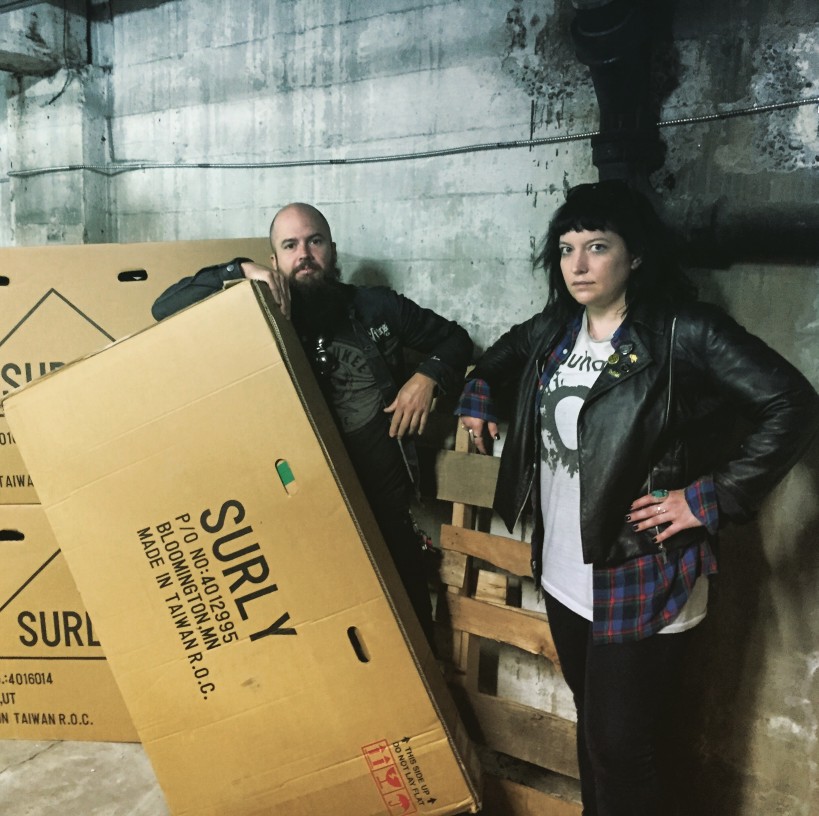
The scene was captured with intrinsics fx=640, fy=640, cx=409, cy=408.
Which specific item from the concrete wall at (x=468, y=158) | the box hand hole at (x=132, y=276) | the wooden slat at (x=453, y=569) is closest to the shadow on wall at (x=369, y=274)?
the concrete wall at (x=468, y=158)

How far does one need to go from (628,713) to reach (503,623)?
579 millimetres

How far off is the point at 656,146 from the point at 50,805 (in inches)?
91.2

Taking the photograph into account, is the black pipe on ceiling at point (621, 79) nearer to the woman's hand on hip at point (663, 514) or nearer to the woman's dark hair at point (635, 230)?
the woman's dark hair at point (635, 230)

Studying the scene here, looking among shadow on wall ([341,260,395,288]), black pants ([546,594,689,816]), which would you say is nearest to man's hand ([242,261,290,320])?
shadow on wall ([341,260,395,288])

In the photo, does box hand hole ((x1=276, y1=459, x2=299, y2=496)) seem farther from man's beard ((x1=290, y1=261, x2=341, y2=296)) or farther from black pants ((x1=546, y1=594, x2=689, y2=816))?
black pants ((x1=546, y1=594, x2=689, y2=816))

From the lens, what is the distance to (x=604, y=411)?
3.88 feet

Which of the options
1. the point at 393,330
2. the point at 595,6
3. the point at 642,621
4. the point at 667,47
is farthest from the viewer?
the point at 393,330

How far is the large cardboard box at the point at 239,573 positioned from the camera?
1210mm

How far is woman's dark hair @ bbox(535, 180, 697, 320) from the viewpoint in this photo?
1.22 m

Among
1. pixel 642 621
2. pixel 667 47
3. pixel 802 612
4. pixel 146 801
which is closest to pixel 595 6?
pixel 667 47

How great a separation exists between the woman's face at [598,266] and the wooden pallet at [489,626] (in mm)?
654

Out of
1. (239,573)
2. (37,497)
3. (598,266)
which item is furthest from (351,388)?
(37,497)

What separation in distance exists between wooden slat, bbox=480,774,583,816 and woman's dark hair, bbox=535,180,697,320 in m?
1.31

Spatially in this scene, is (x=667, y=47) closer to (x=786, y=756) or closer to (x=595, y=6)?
(x=595, y=6)
